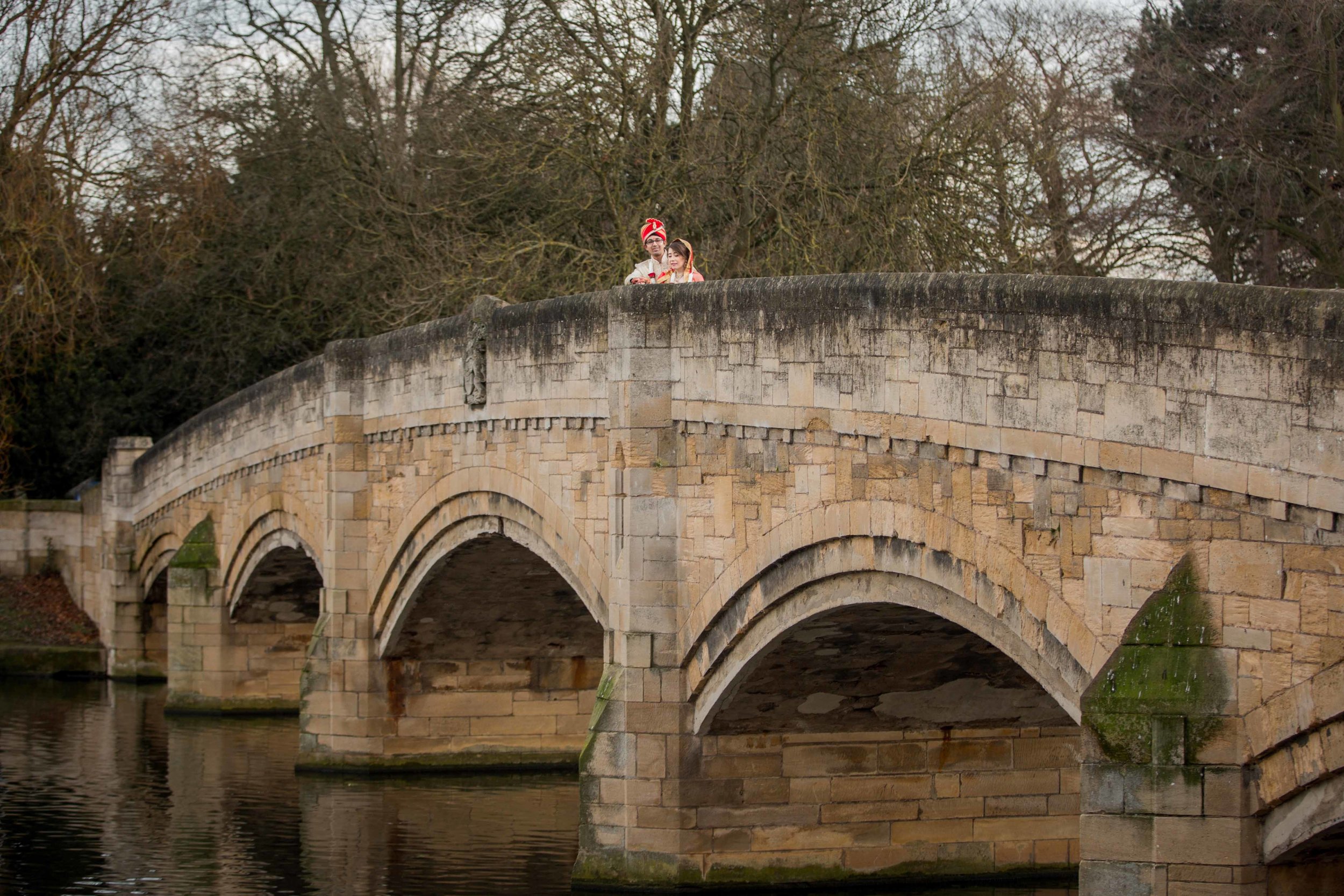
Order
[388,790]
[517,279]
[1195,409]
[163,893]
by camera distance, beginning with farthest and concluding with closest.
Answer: [517,279] → [388,790] → [163,893] → [1195,409]

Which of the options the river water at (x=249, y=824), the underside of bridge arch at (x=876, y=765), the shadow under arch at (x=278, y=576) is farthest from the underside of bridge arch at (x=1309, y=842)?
the shadow under arch at (x=278, y=576)

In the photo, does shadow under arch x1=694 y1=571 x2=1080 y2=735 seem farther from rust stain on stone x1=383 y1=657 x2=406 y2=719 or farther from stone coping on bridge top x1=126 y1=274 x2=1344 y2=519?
rust stain on stone x1=383 y1=657 x2=406 y2=719

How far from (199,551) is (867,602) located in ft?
38.1

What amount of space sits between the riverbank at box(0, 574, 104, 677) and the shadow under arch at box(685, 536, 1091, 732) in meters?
13.3

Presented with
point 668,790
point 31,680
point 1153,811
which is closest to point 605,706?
point 668,790

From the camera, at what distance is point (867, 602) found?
906 centimetres

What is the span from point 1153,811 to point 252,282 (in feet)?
59.1

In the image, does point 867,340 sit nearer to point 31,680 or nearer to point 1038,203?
point 1038,203

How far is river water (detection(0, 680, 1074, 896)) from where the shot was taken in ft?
38.5

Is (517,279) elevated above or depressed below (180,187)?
below

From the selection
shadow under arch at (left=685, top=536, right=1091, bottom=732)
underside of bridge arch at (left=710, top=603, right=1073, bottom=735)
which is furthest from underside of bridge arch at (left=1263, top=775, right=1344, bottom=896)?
underside of bridge arch at (left=710, top=603, right=1073, bottom=735)

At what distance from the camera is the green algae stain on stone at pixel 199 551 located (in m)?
19.3

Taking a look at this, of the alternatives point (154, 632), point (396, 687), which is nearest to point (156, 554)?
point (154, 632)

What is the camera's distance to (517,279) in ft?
57.3
